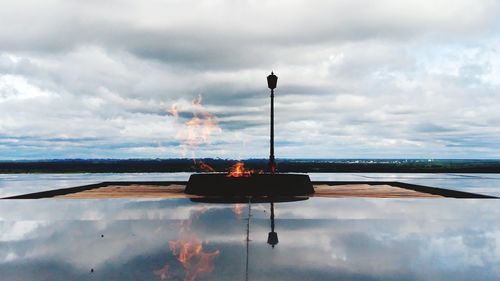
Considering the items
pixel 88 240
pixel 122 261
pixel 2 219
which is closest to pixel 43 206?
pixel 2 219

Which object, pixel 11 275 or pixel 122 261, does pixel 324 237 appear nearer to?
pixel 122 261

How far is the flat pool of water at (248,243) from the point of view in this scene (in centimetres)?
659

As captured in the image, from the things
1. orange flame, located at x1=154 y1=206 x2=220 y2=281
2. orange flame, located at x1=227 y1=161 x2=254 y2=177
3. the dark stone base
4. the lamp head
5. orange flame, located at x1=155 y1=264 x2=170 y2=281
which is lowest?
orange flame, located at x1=155 y1=264 x2=170 y2=281

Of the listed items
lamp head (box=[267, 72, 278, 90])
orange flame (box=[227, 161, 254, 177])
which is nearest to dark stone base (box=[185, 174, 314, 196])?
orange flame (box=[227, 161, 254, 177])

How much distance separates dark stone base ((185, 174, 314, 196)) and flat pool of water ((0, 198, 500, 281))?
426 cm

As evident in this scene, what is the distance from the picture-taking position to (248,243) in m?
8.59

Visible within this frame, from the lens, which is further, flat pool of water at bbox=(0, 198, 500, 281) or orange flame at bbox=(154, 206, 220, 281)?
flat pool of water at bbox=(0, 198, 500, 281)

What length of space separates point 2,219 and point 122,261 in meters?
7.50

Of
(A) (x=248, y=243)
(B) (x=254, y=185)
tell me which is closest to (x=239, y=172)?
(B) (x=254, y=185)

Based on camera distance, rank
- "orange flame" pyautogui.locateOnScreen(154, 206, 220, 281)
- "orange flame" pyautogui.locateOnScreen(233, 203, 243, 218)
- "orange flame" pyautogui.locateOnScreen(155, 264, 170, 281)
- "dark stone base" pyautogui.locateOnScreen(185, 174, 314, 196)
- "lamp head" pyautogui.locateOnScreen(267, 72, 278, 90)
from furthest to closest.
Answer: "lamp head" pyautogui.locateOnScreen(267, 72, 278, 90)
"dark stone base" pyautogui.locateOnScreen(185, 174, 314, 196)
"orange flame" pyautogui.locateOnScreen(233, 203, 243, 218)
"orange flame" pyautogui.locateOnScreen(154, 206, 220, 281)
"orange flame" pyautogui.locateOnScreen(155, 264, 170, 281)

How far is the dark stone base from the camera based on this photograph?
1906cm

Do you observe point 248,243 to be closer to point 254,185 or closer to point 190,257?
point 190,257

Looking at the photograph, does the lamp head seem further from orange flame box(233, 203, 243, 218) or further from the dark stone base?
orange flame box(233, 203, 243, 218)

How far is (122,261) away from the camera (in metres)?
7.24
